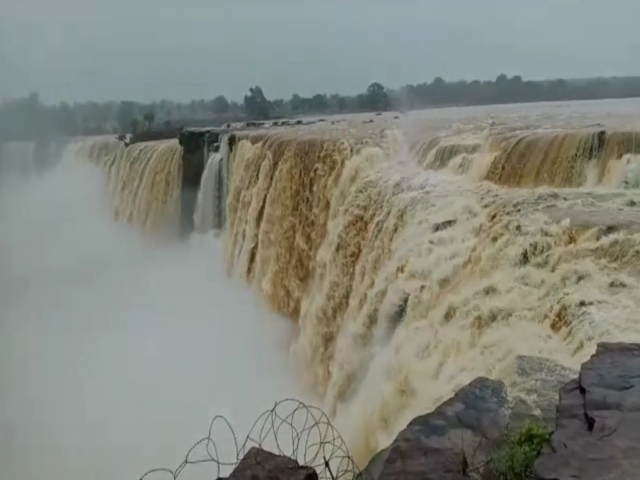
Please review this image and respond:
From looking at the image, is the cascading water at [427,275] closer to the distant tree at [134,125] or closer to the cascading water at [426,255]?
the cascading water at [426,255]

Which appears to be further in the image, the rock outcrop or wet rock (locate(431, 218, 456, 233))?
the rock outcrop

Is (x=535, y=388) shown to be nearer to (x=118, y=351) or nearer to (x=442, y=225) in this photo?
(x=442, y=225)

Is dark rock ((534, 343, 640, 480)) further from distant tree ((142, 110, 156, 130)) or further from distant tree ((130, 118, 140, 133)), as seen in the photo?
distant tree ((130, 118, 140, 133))

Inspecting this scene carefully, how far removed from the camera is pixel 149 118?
38.7 ft

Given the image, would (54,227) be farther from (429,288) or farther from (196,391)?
(429,288)

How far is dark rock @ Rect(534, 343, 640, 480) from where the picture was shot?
5.24 feet

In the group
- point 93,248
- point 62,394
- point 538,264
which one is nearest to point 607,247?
point 538,264

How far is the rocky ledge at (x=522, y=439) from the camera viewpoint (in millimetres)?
1643

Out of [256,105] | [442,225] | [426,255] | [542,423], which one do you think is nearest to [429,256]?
[426,255]

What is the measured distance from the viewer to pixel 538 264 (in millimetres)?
3357

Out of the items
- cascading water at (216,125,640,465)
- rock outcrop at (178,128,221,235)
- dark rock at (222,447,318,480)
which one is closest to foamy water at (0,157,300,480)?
rock outcrop at (178,128,221,235)

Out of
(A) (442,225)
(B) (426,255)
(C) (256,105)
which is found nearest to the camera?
(B) (426,255)

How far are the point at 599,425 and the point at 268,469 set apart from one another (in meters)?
0.80

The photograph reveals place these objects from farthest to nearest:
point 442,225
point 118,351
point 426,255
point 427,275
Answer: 1. point 118,351
2. point 442,225
3. point 426,255
4. point 427,275
